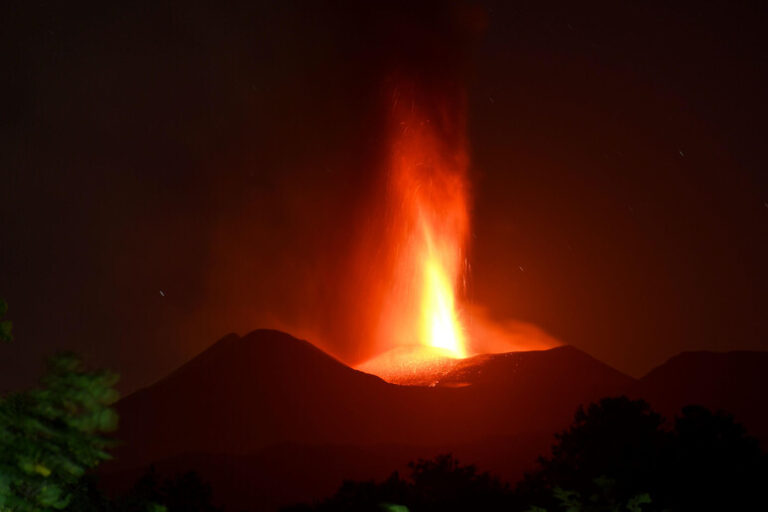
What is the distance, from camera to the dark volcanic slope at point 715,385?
4929 inches

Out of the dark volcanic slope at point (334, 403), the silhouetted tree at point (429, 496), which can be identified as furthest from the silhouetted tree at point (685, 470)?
the dark volcanic slope at point (334, 403)

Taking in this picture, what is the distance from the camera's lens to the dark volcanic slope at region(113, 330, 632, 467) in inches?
4567

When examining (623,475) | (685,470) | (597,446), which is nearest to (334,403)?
(597,446)

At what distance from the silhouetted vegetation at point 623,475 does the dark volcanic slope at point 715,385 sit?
8410 cm

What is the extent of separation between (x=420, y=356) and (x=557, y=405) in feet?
73.8

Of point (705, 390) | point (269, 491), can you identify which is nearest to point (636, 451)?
point (269, 491)

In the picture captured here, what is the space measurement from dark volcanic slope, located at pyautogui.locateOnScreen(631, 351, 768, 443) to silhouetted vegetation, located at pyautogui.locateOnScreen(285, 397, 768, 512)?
8410 cm

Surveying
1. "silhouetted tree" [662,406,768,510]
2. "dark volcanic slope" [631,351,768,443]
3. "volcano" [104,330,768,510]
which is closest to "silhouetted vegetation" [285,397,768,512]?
"silhouetted tree" [662,406,768,510]

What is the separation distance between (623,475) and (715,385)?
115100 mm

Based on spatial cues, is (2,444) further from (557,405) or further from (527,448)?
(557,405)

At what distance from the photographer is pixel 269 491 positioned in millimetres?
98375

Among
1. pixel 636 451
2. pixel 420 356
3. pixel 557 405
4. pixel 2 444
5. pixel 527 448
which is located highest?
pixel 420 356

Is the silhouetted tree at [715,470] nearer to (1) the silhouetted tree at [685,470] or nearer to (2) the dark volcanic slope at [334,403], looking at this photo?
(1) the silhouetted tree at [685,470]

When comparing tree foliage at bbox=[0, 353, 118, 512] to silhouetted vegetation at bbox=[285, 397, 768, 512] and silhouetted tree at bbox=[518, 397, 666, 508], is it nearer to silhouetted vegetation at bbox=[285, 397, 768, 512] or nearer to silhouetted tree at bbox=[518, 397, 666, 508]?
silhouetted vegetation at bbox=[285, 397, 768, 512]
